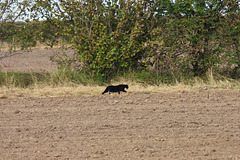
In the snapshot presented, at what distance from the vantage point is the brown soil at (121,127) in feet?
17.6

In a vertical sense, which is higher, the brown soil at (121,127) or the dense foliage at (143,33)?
the dense foliage at (143,33)

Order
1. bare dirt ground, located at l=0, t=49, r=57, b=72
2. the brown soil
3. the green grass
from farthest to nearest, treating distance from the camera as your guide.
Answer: bare dirt ground, located at l=0, t=49, r=57, b=72 < the green grass < the brown soil

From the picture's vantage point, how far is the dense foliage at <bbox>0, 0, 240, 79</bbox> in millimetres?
11359

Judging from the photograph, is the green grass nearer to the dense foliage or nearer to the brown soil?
the dense foliage

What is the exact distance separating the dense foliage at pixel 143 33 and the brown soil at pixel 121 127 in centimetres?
236

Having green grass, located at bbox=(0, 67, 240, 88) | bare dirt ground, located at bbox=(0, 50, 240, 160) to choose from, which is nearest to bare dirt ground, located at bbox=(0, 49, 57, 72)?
green grass, located at bbox=(0, 67, 240, 88)

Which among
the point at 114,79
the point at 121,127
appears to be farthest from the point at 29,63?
the point at 121,127

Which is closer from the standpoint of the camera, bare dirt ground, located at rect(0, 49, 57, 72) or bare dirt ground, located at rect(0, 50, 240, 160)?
bare dirt ground, located at rect(0, 50, 240, 160)

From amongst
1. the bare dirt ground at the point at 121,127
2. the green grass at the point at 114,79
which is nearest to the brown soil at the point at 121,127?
the bare dirt ground at the point at 121,127

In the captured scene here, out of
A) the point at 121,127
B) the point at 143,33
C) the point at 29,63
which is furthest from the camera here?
the point at 29,63

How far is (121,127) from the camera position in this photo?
6.55m

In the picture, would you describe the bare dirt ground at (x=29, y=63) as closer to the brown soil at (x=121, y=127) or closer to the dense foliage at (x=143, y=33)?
the dense foliage at (x=143, y=33)

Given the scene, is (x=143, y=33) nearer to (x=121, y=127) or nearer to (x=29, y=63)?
(x=121, y=127)

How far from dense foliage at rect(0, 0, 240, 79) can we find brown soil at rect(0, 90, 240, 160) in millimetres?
2362
